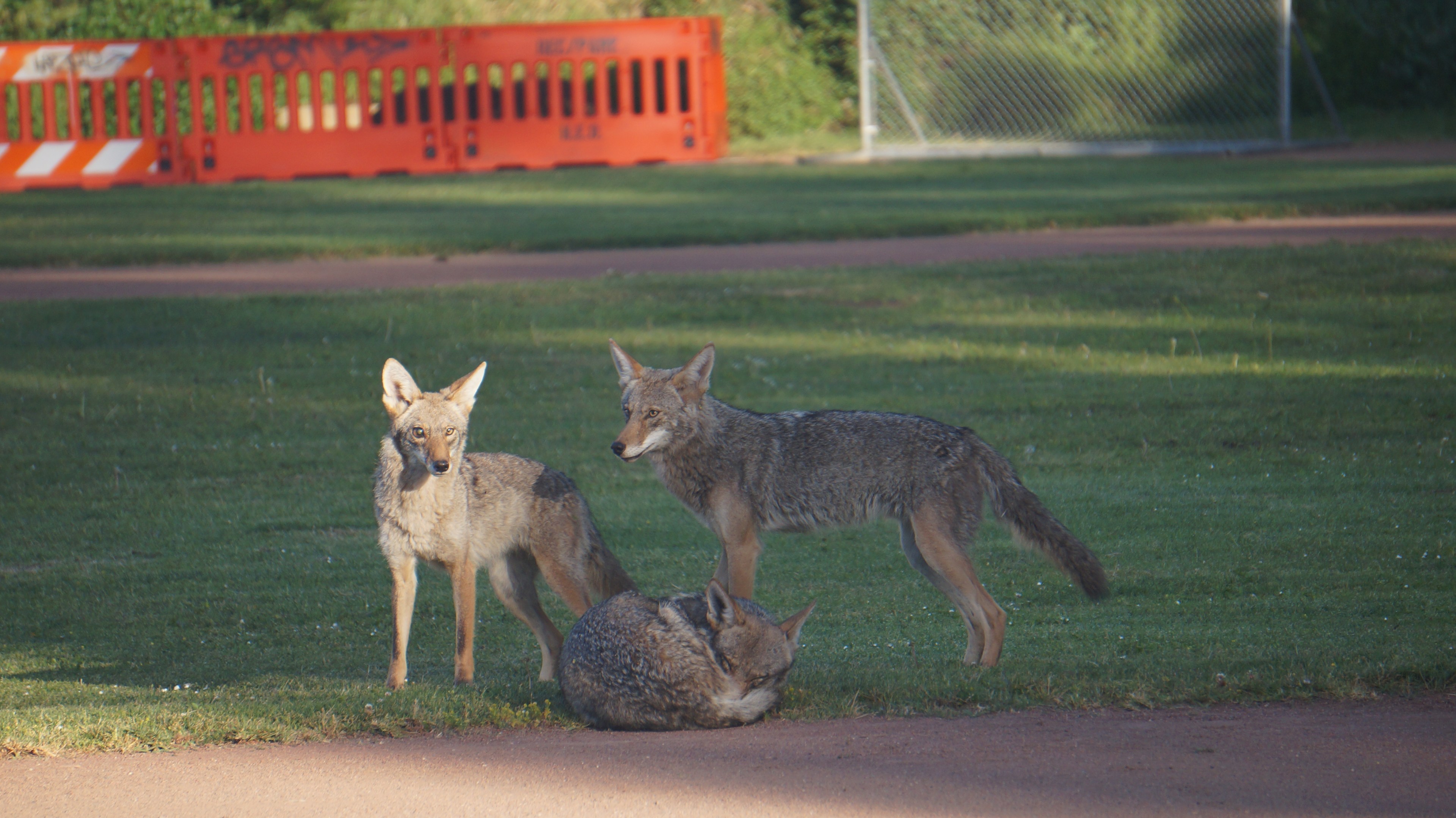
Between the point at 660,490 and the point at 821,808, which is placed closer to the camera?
the point at 821,808

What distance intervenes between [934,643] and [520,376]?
7.77 metres

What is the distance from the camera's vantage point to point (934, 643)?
8227 millimetres

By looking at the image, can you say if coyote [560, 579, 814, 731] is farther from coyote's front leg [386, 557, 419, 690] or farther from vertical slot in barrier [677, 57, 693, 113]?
vertical slot in barrier [677, 57, 693, 113]

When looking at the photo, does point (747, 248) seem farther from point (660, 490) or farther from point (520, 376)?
point (660, 490)

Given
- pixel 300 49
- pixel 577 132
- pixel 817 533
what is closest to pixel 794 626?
pixel 817 533

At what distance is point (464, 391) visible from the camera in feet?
25.0

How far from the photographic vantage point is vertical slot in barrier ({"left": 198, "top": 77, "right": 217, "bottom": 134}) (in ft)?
86.1

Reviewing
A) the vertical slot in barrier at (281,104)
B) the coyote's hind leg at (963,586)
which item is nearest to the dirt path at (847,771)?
the coyote's hind leg at (963,586)

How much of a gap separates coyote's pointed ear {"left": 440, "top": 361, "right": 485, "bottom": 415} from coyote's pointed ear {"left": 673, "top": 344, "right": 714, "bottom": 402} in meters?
1.22

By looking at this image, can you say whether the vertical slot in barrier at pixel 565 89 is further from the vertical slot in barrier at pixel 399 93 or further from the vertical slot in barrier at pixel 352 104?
the vertical slot in barrier at pixel 352 104

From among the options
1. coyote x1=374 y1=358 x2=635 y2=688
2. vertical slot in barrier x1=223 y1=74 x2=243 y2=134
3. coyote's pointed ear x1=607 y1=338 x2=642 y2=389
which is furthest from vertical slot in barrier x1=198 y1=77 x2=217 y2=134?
coyote x1=374 y1=358 x2=635 y2=688

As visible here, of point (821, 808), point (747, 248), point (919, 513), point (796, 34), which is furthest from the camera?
point (796, 34)

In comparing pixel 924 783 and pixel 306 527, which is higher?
pixel 924 783

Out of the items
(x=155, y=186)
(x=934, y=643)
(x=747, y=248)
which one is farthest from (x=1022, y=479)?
(x=155, y=186)
